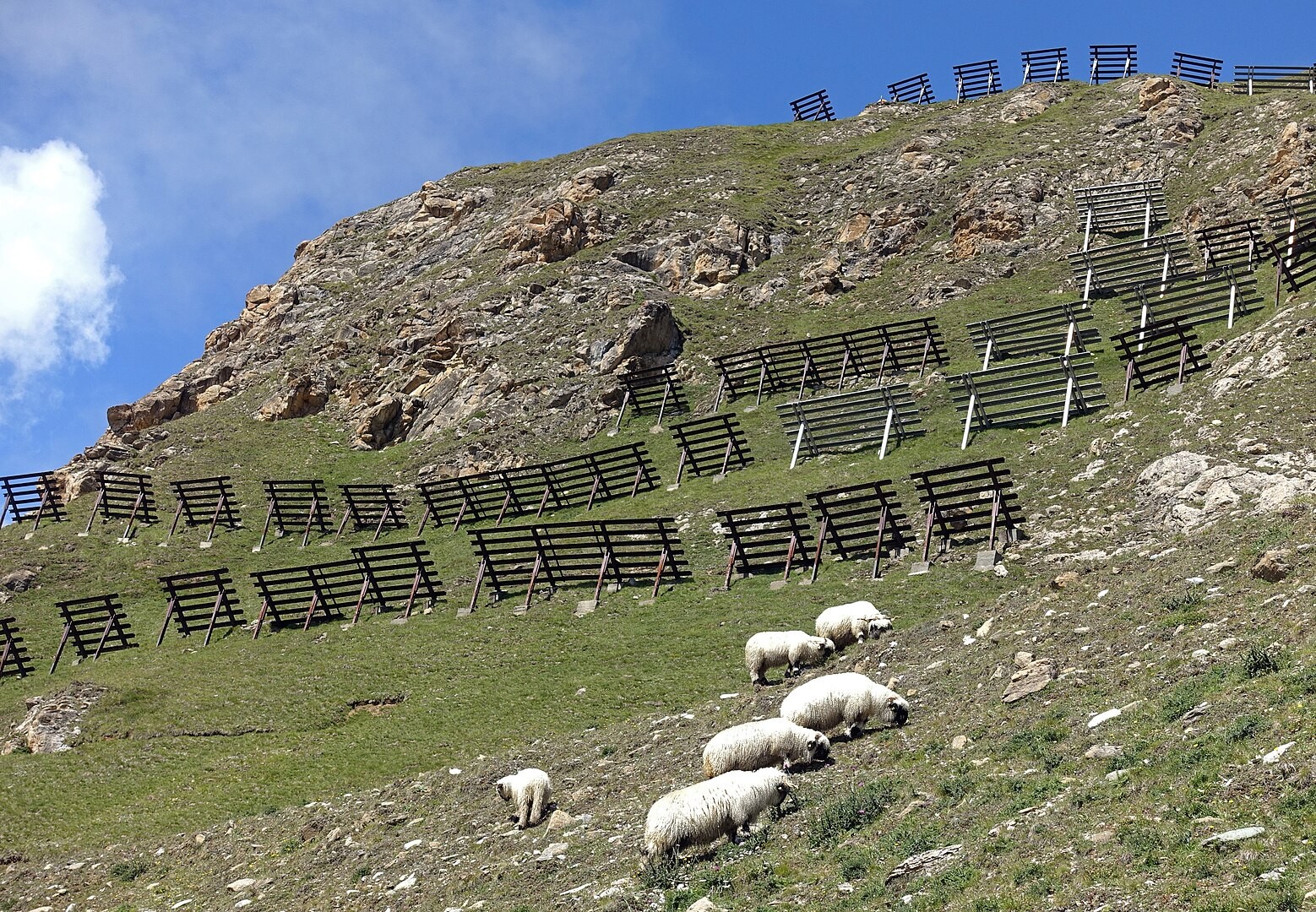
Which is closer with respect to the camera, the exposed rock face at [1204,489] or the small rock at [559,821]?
the small rock at [559,821]

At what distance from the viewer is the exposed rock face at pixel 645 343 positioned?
5919cm

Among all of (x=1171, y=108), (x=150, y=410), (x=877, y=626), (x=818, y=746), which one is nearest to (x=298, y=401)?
(x=150, y=410)

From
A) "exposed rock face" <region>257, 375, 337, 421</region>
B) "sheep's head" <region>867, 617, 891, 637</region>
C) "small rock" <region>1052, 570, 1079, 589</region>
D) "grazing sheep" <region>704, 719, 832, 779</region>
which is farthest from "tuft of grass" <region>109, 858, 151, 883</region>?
"exposed rock face" <region>257, 375, 337, 421</region>

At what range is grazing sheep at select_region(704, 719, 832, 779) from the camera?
14.0 meters

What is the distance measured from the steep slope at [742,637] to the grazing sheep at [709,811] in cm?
33

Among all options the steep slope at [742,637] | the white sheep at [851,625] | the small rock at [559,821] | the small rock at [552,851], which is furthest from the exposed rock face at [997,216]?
the small rock at [552,851]

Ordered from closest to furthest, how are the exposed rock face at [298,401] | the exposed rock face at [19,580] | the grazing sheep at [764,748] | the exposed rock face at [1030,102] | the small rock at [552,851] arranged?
the small rock at [552,851] → the grazing sheep at [764,748] → the exposed rock face at [19,580] → the exposed rock face at [298,401] → the exposed rock face at [1030,102]

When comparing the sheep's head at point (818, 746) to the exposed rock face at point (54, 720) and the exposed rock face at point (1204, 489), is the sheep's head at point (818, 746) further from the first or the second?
the exposed rock face at point (54, 720)

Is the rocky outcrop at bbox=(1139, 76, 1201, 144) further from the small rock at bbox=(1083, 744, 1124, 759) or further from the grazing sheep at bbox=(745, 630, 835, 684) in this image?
the small rock at bbox=(1083, 744, 1124, 759)

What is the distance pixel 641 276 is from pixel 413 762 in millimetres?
52348

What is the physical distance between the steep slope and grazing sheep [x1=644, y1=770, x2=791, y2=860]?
33 cm

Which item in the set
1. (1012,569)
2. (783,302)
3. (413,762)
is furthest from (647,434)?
(413,762)

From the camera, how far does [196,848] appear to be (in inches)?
765

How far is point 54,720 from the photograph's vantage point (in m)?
28.2
